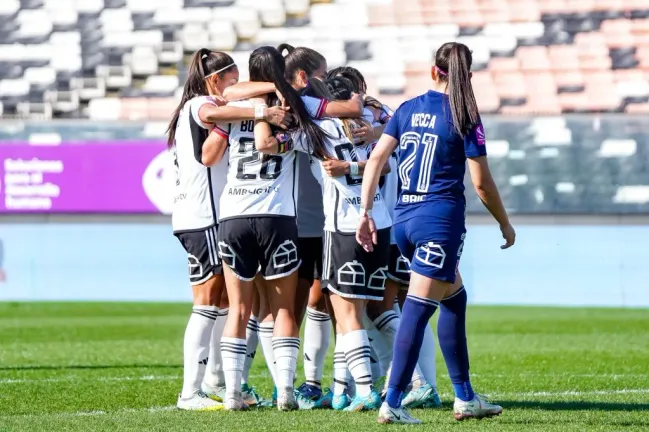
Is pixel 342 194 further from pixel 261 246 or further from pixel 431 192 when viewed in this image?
pixel 431 192

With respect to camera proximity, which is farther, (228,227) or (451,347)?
(228,227)

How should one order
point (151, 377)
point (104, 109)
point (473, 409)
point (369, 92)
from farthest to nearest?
1. point (104, 109)
2. point (369, 92)
3. point (151, 377)
4. point (473, 409)

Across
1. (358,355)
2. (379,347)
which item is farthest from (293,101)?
(379,347)

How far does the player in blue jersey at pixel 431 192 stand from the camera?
582cm

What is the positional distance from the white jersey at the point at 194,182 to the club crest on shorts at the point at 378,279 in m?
1.04

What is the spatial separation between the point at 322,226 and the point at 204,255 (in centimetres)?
74

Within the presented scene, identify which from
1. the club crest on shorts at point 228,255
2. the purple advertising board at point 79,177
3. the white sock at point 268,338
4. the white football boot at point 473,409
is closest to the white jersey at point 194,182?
the club crest on shorts at point 228,255

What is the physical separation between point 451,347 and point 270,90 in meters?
1.78

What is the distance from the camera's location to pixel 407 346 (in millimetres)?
5816

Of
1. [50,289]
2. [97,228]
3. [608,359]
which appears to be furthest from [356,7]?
[608,359]

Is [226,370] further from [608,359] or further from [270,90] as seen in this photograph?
[608,359]

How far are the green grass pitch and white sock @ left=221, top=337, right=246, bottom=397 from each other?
20 cm

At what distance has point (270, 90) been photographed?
21.4 ft

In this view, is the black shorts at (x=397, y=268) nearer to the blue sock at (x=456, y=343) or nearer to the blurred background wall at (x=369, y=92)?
the blue sock at (x=456, y=343)
